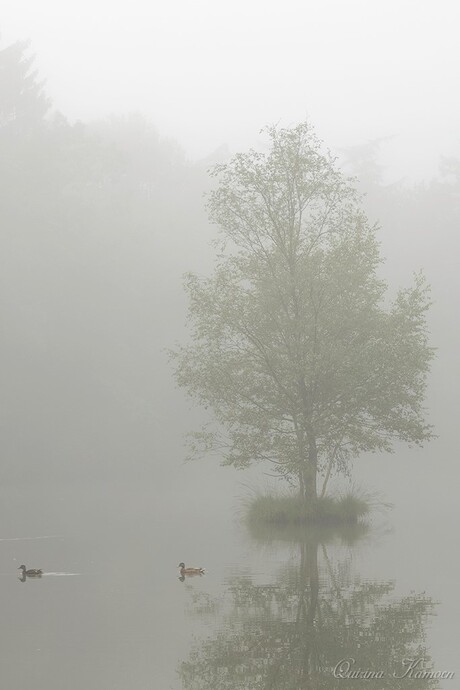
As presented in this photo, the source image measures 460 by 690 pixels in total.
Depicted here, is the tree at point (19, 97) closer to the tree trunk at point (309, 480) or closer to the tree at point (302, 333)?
the tree at point (302, 333)

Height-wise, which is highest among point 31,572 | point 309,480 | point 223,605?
point 309,480

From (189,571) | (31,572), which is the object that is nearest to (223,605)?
(189,571)

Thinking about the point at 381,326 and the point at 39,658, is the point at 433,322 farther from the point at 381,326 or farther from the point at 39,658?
the point at 39,658

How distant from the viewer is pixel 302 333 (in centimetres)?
3878

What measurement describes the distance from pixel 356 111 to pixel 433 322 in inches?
2928

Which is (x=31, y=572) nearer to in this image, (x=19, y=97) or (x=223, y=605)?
(x=223, y=605)

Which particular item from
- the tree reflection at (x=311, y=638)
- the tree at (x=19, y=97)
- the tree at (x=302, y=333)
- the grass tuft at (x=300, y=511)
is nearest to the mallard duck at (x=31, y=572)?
the tree reflection at (x=311, y=638)

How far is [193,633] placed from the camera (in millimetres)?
17016

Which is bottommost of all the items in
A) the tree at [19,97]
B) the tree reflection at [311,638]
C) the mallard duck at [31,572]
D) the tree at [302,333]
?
the tree reflection at [311,638]

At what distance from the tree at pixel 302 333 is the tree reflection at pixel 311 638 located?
1547cm

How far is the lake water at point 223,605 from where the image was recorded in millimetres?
14352

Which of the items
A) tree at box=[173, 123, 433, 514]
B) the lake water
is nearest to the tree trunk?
tree at box=[173, 123, 433, 514]

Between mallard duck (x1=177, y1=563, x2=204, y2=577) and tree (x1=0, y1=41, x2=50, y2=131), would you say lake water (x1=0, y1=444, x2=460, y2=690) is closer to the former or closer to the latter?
mallard duck (x1=177, y1=563, x2=204, y2=577)

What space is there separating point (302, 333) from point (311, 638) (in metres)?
23.1
